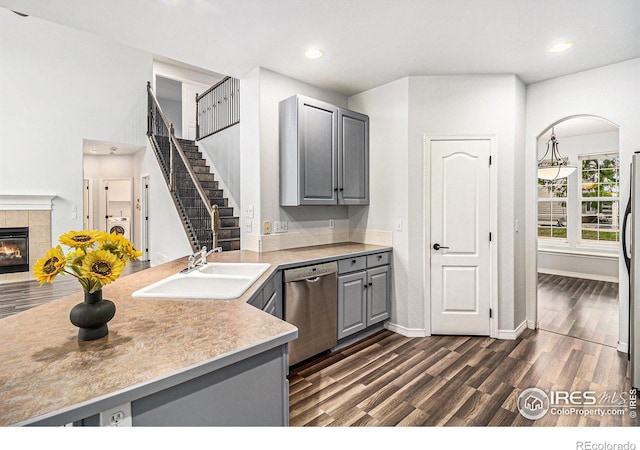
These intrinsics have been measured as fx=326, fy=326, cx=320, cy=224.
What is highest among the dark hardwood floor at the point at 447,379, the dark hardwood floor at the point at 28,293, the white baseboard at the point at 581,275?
the white baseboard at the point at 581,275

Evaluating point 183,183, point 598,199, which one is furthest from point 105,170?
point 598,199

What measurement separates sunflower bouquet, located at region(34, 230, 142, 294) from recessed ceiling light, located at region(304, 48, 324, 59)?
237 cm

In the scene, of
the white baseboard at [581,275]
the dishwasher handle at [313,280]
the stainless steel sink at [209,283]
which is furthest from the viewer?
the white baseboard at [581,275]

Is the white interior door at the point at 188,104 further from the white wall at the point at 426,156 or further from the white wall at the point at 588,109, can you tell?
the white wall at the point at 588,109

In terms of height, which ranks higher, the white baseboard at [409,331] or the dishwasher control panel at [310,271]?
the dishwasher control panel at [310,271]

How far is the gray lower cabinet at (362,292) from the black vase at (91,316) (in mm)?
2094

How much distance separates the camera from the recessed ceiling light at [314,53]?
282cm

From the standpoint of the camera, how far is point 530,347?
123 inches

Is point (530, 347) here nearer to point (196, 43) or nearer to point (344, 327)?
point (344, 327)

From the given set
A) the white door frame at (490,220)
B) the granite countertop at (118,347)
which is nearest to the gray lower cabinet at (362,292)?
the white door frame at (490,220)

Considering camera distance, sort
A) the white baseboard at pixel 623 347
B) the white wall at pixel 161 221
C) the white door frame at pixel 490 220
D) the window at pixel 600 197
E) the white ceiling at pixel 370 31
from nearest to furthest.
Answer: the white ceiling at pixel 370 31
the white baseboard at pixel 623 347
the white door frame at pixel 490 220
the white wall at pixel 161 221
the window at pixel 600 197

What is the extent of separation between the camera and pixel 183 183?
584 cm
